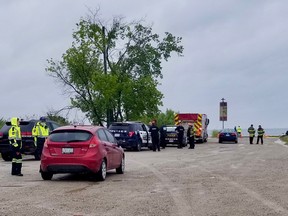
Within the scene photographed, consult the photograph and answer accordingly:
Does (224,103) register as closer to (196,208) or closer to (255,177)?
(255,177)

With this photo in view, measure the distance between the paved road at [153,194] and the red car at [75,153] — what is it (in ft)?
1.21

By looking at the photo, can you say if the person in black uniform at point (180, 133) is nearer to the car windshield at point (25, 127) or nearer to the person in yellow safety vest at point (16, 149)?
the car windshield at point (25, 127)

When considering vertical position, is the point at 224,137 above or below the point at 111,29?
below

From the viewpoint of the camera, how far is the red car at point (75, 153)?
15038 millimetres

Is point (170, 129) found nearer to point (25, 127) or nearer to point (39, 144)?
point (25, 127)

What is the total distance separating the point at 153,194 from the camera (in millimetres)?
12352

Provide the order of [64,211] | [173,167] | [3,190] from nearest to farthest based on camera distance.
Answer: [64,211], [3,190], [173,167]

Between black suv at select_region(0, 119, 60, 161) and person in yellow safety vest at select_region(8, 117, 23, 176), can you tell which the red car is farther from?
black suv at select_region(0, 119, 60, 161)

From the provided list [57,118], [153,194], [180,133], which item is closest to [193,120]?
[180,133]

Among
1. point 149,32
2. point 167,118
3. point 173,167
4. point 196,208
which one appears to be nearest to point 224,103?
point 167,118

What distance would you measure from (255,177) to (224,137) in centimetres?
3334

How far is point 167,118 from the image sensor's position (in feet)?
242

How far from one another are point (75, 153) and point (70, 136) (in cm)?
62

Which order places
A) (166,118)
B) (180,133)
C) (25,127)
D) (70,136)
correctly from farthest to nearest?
(166,118) < (180,133) < (25,127) < (70,136)
